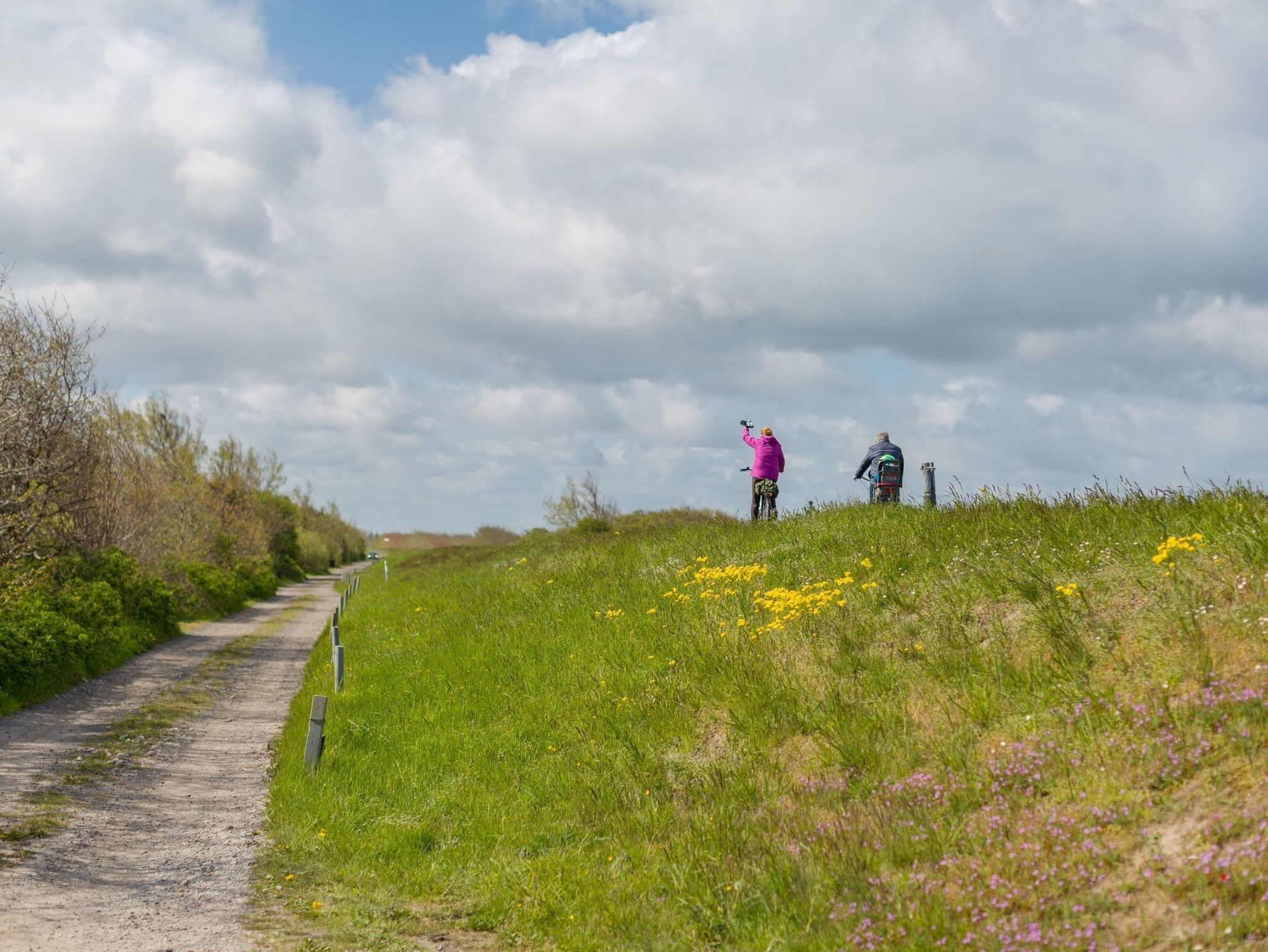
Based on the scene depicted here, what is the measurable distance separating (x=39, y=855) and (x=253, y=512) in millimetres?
51099

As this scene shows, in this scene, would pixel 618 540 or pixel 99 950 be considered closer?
pixel 99 950

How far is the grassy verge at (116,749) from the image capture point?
930cm

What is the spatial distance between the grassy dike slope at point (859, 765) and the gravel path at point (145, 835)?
20.5 inches

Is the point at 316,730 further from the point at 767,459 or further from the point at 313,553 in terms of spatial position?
the point at 313,553

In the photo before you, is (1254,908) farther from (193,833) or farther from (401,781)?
(193,833)

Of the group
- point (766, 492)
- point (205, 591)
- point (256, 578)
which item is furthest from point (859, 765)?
point (256, 578)

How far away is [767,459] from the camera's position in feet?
72.0

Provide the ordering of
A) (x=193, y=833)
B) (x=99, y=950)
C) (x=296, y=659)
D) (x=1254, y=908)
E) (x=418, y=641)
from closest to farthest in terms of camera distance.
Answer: (x=1254, y=908), (x=99, y=950), (x=193, y=833), (x=418, y=641), (x=296, y=659)

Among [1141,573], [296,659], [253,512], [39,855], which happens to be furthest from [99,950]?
[253,512]

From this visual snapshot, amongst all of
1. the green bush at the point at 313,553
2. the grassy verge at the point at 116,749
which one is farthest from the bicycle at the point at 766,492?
the green bush at the point at 313,553

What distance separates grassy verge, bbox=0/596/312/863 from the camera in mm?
9305

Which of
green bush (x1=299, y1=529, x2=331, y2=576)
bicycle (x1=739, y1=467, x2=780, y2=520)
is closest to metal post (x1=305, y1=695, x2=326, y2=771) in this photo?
bicycle (x1=739, y1=467, x2=780, y2=520)

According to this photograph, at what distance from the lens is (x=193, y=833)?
9617 mm

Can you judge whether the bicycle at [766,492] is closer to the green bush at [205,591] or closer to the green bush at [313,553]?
the green bush at [205,591]
